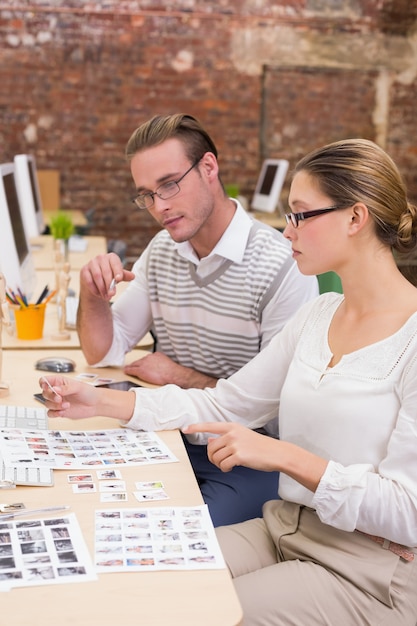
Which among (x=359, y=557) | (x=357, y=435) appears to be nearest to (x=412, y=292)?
(x=357, y=435)

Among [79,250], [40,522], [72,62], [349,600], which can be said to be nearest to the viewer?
[40,522]

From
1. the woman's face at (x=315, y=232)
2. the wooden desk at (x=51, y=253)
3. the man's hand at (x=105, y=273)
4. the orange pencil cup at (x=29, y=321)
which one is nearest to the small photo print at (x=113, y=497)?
the woman's face at (x=315, y=232)

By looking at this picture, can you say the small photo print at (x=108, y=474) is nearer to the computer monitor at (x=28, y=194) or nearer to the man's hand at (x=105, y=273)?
the man's hand at (x=105, y=273)

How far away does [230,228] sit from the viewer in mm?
2197

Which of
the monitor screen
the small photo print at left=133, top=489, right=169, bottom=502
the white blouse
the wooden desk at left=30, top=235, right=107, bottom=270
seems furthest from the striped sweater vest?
the wooden desk at left=30, top=235, right=107, bottom=270

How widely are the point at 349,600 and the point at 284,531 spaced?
0.21 meters

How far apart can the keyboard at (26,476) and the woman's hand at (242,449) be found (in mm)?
299

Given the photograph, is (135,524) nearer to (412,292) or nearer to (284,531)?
(284,531)

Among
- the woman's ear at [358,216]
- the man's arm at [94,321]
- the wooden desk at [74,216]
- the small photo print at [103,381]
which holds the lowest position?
the wooden desk at [74,216]

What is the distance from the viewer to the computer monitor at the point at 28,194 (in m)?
4.75

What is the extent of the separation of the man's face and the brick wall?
5.20 meters

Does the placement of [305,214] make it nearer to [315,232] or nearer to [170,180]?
[315,232]

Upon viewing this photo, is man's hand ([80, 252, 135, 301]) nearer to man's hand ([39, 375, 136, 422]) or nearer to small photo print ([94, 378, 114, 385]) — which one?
small photo print ([94, 378, 114, 385])

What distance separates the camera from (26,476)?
139cm
